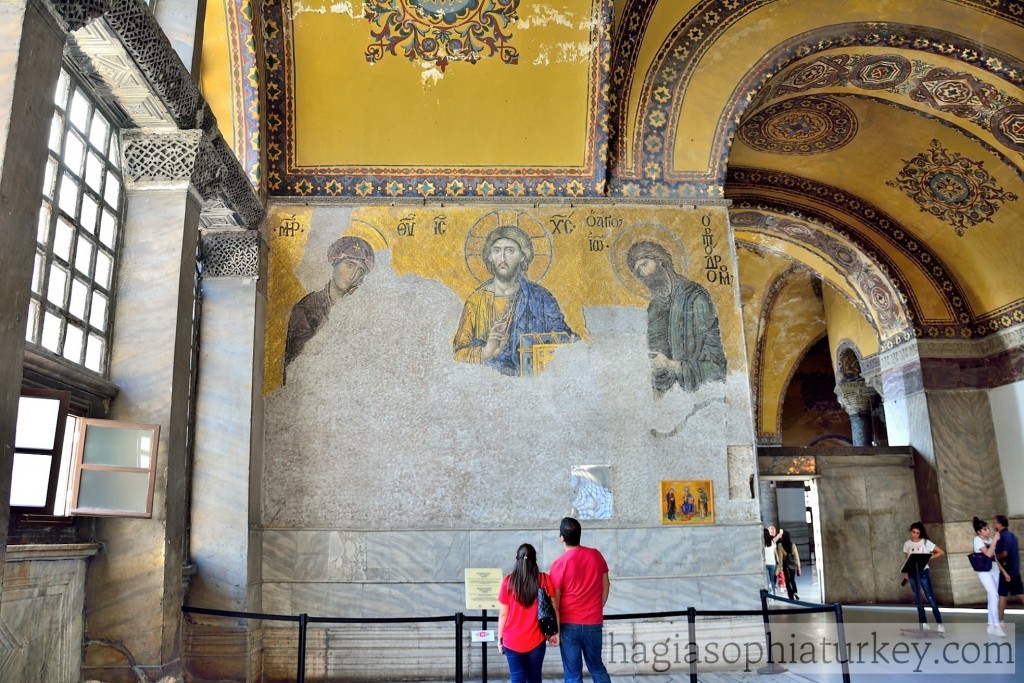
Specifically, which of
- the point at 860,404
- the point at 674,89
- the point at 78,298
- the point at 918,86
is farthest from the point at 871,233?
the point at 78,298

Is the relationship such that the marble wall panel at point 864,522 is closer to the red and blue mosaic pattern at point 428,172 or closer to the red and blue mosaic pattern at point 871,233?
the red and blue mosaic pattern at point 871,233

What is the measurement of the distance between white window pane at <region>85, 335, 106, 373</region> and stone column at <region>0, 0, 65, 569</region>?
1.97 meters

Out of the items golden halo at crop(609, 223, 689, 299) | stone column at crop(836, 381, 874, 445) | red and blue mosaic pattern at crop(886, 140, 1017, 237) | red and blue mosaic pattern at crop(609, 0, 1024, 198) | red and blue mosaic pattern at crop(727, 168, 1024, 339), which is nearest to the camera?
golden halo at crop(609, 223, 689, 299)

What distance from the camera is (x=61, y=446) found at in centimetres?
473

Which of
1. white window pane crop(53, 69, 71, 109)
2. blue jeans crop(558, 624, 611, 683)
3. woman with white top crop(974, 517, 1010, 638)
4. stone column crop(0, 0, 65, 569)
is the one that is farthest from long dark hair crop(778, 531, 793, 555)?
stone column crop(0, 0, 65, 569)

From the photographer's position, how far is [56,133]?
5.28 metres

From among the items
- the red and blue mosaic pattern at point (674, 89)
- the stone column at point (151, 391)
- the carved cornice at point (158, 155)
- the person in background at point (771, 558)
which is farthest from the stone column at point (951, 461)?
the carved cornice at point (158, 155)

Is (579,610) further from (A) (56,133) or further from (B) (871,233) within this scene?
(B) (871,233)

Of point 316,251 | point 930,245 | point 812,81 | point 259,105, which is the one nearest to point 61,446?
point 316,251

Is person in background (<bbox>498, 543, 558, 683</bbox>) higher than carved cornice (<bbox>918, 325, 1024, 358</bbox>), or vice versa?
carved cornice (<bbox>918, 325, 1024, 358</bbox>)

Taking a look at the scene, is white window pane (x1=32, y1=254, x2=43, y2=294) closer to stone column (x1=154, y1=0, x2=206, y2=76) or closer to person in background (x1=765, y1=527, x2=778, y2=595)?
stone column (x1=154, y1=0, x2=206, y2=76)

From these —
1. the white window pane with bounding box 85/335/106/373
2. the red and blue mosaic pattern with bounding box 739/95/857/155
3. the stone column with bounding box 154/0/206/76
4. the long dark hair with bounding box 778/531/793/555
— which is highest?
the red and blue mosaic pattern with bounding box 739/95/857/155

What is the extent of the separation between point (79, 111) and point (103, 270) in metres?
1.10

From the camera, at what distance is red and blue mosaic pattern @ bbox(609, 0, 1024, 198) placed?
8.88 meters
